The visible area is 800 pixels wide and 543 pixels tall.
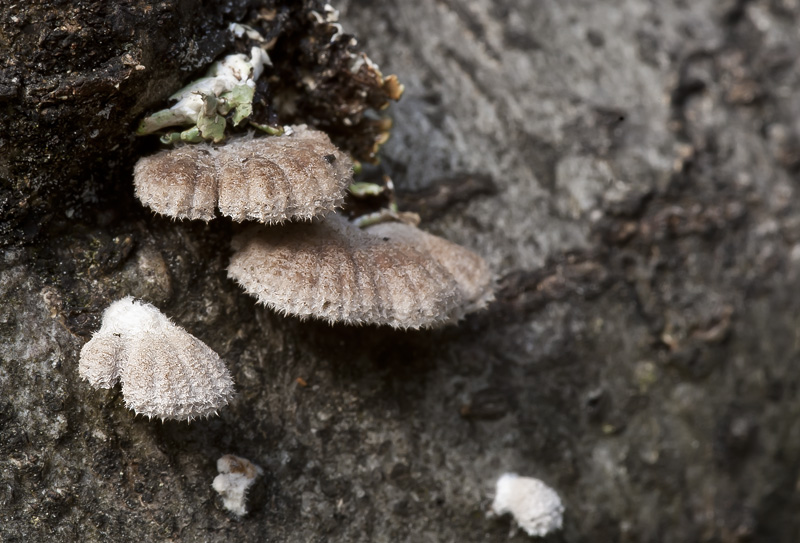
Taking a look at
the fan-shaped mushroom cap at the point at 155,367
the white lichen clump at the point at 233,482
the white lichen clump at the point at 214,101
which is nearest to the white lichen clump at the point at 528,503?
the white lichen clump at the point at 233,482

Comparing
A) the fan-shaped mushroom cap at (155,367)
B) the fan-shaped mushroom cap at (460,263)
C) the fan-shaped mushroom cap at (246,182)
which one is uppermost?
the fan-shaped mushroom cap at (246,182)

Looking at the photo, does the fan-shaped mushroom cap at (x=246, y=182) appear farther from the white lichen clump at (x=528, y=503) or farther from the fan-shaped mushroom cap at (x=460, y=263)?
the white lichen clump at (x=528, y=503)

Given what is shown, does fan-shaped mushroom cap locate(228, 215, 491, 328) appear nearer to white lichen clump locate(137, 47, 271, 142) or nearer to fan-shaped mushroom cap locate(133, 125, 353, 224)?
fan-shaped mushroom cap locate(133, 125, 353, 224)

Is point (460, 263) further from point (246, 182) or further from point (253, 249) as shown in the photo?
point (246, 182)

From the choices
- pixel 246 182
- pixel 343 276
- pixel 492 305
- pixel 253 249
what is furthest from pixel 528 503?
pixel 246 182

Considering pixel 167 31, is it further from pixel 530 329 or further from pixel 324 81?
pixel 530 329

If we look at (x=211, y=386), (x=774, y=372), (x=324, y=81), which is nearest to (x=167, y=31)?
(x=324, y=81)
